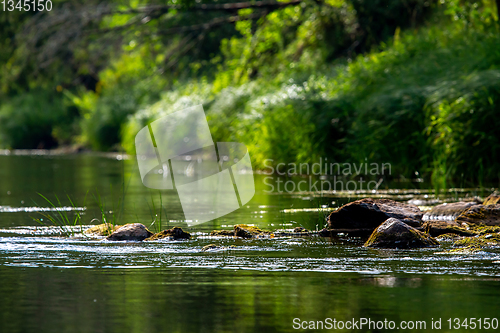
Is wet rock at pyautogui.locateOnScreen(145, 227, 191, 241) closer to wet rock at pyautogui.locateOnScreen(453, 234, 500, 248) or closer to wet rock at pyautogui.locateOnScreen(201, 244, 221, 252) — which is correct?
wet rock at pyautogui.locateOnScreen(201, 244, 221, 252)

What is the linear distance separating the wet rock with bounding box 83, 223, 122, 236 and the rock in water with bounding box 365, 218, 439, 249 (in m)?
2.76

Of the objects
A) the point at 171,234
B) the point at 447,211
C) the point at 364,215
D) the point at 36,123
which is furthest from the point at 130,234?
the point at 36,123

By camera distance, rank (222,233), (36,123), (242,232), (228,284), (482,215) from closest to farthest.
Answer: (228,284)
(242,232)
(222,233)
(482,215)
(36,123)

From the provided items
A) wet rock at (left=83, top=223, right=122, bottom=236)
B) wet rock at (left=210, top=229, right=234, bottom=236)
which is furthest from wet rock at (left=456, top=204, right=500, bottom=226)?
wet rock at (left=83, top=223, right=122, bottom=236)

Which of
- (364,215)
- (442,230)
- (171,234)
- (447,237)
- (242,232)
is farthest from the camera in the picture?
(364,215)

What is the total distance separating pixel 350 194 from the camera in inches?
563

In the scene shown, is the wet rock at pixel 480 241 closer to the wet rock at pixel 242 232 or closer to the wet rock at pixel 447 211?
the wet rock at pixel 447 211

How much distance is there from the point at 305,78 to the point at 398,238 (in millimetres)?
15013

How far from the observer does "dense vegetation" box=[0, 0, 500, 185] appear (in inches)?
650

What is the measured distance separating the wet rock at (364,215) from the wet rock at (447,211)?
3.43ft

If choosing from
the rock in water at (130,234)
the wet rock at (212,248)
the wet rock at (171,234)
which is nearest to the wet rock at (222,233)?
the wet rock at (171,234)

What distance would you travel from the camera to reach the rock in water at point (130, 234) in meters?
8.94

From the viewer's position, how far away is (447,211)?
10.8 m

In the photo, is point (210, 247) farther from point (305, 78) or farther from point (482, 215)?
point (305, 78)
